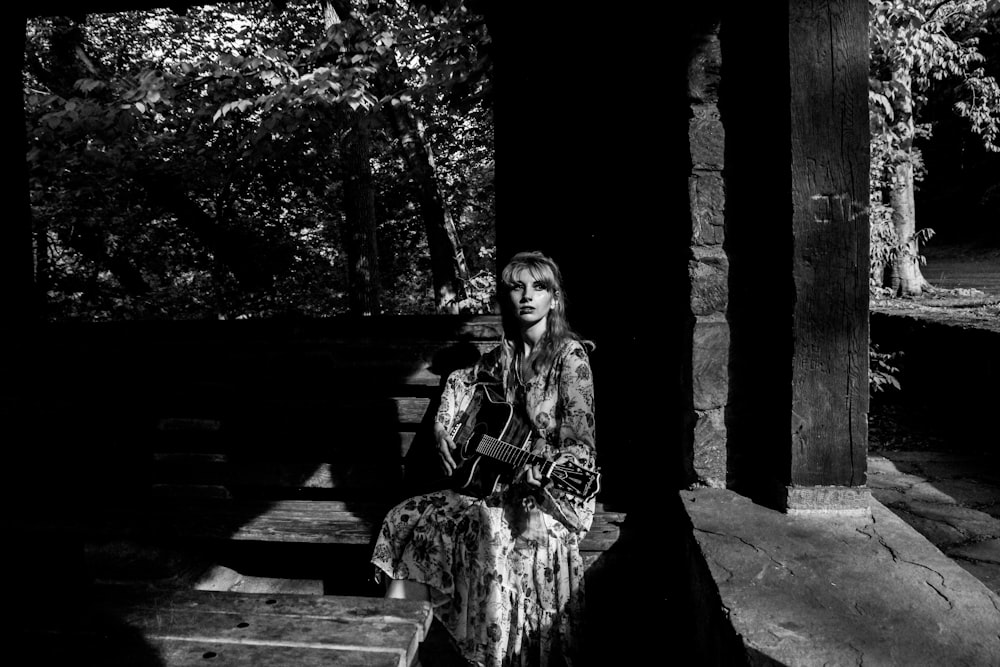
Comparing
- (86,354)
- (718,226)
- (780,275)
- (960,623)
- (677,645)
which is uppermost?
(718,226)

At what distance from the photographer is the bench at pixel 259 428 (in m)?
3.52

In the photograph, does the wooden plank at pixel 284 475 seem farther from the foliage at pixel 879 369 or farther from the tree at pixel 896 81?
the tree at pixel 896 81

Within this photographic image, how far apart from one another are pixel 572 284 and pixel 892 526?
1803 millimetres

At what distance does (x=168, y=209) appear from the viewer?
11.8 metres

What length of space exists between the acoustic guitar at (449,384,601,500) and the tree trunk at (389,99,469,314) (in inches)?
289

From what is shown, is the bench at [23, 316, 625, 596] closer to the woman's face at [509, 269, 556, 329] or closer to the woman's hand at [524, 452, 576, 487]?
the woman's face at [509, 269, 556, 329]

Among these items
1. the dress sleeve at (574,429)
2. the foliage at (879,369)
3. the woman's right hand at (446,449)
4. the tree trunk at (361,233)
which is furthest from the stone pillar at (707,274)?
the tree trunk at (361,233)

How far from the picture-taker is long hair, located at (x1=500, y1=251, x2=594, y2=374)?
277 centimetres

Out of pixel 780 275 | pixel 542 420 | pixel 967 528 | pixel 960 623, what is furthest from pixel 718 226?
pixel 967 528

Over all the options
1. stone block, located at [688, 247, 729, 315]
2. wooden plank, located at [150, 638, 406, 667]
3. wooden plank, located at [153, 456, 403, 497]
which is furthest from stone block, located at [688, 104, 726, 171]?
wooden plank, located at [153, 456, 403, 497]

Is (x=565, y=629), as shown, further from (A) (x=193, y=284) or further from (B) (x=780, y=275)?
(A) (x=193, y=284)

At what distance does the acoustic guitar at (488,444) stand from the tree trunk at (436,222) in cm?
734

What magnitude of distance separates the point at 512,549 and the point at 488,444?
1.31ft

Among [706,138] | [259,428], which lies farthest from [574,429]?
[259,428]
